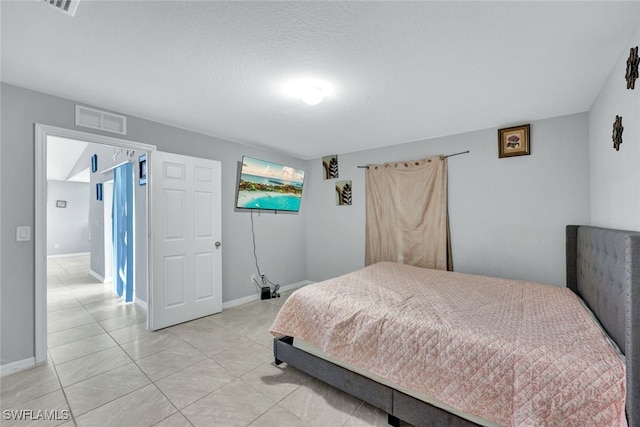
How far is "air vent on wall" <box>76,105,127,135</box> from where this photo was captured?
2496 mm

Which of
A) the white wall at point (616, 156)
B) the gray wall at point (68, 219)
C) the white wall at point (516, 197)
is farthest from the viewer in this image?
the gray wall at point (68, 219)

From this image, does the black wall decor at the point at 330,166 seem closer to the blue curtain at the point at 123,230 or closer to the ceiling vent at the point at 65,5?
the blue curtain at the point at 123,230

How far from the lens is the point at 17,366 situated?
2.17 meters

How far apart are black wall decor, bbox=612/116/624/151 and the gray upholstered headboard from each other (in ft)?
1.98

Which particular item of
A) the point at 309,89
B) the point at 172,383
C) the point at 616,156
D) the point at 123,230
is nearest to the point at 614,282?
the point at 616,156

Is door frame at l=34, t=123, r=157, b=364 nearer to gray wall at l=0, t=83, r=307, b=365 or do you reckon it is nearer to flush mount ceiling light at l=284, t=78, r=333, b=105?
gray wall at l=0, t=83, r=307, b=365

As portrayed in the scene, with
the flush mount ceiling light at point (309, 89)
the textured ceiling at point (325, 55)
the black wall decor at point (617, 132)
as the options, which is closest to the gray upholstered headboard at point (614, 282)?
the black wall decor at point (617, 132)

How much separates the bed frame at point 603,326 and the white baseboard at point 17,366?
2047 millimetres

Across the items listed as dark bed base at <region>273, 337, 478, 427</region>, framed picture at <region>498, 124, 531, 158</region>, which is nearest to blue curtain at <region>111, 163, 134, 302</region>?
dark bed base at <region>273, 337, 478, 427</region>

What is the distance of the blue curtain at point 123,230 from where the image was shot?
4016 mm

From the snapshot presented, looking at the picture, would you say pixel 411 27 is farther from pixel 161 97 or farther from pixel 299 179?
pixel 299 179

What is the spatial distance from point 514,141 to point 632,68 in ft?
5.11

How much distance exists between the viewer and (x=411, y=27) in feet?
4.98

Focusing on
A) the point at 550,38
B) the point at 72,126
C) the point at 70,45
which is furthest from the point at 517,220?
the point at 72,126
